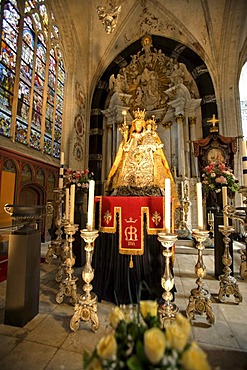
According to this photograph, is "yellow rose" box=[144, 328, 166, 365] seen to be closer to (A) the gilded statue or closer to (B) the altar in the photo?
(B) the altar

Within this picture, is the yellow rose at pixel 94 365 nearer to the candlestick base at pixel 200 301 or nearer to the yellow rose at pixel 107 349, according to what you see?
the yellow rose at pixel 107 349

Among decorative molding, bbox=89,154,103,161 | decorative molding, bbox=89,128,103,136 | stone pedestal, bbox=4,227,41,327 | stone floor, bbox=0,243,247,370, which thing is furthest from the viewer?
decorative molding, bbox=89,128,103,136

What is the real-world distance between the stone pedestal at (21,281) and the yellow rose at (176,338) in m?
1.62

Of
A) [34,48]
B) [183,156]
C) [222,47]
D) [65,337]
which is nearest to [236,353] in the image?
[65,337]

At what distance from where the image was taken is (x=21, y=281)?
→ 1740mm

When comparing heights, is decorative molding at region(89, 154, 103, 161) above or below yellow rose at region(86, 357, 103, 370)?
above

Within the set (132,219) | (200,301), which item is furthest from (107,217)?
(200,301)

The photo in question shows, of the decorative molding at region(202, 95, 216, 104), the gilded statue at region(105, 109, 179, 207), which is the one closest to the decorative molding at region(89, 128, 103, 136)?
the decorative molding at region(202, 95, 216, 104)

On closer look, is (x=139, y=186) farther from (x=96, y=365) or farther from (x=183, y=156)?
(x=183, y=156)

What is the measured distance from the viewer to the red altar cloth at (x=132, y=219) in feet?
6.93

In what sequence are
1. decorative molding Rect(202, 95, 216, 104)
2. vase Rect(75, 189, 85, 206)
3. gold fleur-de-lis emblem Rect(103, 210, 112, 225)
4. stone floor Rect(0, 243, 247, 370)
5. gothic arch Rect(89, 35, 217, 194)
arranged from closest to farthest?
stone floor Rect(0, 243, 247, 370) < gold fleur-de-lis emblem Rect(103, 210, 112, 225) < vase Rect(75, 189, 85, 206) < decorative molding Rect(202, 95, 216, 104) < gothic arch Rect(89, 35, 217, 194)

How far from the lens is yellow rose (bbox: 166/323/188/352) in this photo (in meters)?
0.55

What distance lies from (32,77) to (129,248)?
21.6 feet

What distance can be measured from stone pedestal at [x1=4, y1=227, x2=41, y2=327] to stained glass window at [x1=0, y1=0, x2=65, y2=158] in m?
4.29
